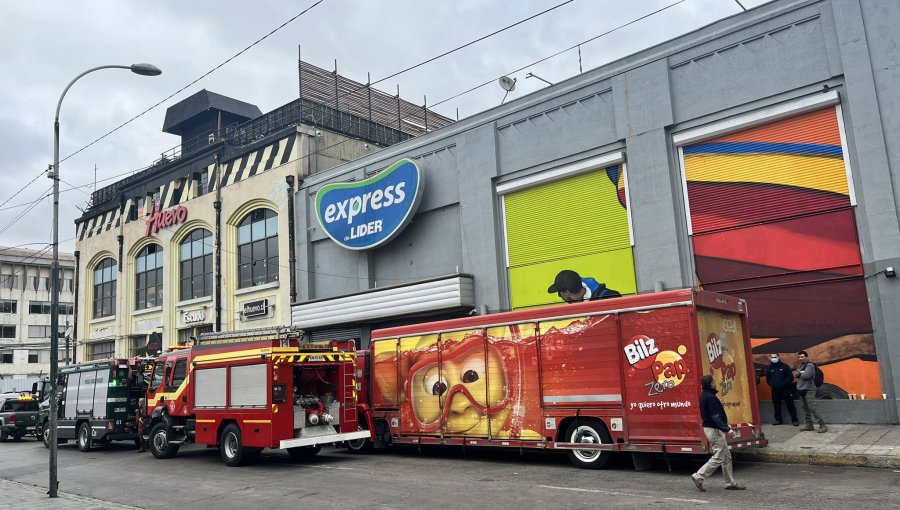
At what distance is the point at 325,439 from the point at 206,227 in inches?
799

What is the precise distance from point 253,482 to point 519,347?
5.76m

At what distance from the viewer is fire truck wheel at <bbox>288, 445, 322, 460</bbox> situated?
57.1 feet

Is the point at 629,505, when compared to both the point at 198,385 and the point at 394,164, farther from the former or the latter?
the point at 394,164

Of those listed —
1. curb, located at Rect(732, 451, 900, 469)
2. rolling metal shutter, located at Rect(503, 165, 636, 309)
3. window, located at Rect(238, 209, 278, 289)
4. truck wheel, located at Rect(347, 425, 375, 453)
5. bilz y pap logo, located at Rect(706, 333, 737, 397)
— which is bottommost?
curb, located at Rect(732, 451, 900, 469)

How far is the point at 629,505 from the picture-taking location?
9.51 metres

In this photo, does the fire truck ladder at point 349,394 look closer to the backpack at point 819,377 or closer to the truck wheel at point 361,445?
the truck wheel at point 361,445

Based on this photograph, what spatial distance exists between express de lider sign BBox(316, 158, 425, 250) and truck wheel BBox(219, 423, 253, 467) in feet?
32.0

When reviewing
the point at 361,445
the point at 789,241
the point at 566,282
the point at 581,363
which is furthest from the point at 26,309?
the point at 789,241

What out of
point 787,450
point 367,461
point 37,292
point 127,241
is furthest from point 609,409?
point 37,292

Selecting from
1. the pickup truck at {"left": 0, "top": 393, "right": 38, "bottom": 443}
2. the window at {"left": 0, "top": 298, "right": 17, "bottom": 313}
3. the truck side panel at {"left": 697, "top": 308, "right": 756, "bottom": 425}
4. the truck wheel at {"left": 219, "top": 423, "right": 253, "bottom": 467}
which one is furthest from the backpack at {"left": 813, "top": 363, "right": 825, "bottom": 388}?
the window at {"left": 0, "top": 298, "right": 17, "bottom": 313}

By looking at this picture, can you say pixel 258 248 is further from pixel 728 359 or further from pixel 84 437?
pixel 728 359

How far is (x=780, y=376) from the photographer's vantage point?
52.0ft

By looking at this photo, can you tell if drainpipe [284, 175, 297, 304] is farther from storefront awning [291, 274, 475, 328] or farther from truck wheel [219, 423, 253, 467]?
truck wheel [219, 423, 253, 467]

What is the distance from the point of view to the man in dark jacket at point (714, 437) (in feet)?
34.2
